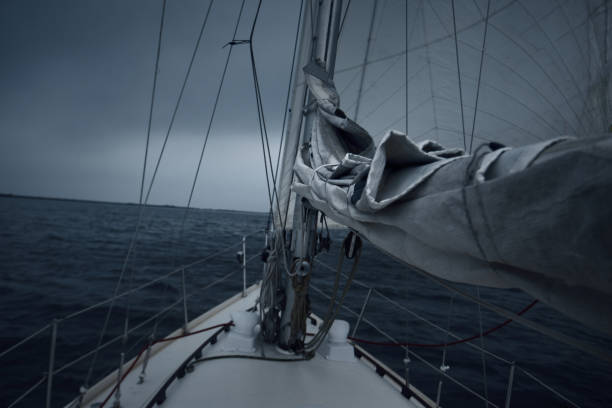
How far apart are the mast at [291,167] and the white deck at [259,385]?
30 cm

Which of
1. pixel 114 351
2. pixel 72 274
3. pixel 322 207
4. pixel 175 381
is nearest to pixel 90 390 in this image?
pixel 175 381

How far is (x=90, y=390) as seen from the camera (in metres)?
1.68

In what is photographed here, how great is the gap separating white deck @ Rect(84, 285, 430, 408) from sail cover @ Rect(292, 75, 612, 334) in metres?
1.40

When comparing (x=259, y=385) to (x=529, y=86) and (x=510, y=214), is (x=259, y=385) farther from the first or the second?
(x=529, y=86)

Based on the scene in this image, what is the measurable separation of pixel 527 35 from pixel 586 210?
11.9 ft

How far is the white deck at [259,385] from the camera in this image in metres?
1.69

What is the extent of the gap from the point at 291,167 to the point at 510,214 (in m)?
1.99

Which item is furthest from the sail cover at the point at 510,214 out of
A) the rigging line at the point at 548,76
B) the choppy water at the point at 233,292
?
the rigging line at the point at 548,76

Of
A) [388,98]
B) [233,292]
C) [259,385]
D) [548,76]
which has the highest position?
[548,76]

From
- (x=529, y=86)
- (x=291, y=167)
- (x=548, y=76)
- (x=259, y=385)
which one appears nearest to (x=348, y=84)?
(x=291, y=167)

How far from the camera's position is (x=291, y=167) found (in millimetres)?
2404

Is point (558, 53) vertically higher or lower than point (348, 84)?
higher

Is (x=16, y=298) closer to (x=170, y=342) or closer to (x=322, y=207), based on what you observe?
(x=170, y=342)

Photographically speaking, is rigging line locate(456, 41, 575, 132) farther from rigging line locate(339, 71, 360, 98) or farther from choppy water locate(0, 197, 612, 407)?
choppy water locate(0, 197, 612, 407)
